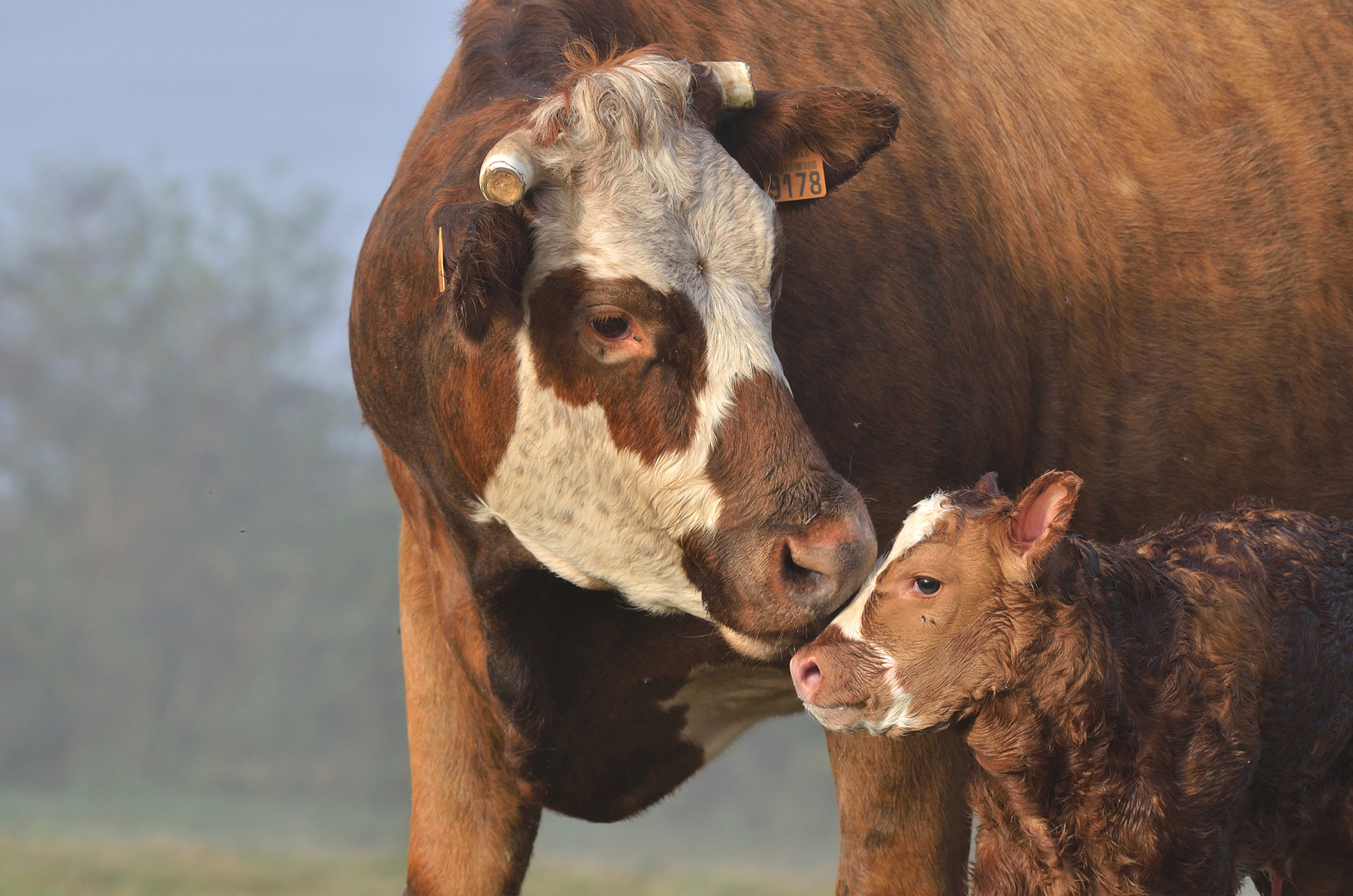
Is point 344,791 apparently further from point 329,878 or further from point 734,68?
point 734,68

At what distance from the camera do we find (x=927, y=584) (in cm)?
349

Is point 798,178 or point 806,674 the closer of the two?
point 806,674

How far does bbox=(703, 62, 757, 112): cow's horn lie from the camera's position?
3949 millimetres

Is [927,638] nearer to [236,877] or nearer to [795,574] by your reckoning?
[795,574]

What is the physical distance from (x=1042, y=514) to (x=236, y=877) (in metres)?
13.4

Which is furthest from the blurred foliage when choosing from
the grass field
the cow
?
the cow

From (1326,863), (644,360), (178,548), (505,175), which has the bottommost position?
(178,548)

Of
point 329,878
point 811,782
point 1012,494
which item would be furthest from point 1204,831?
point 811,782

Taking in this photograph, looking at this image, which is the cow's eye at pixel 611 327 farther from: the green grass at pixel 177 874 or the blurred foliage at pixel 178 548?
the blurred foliage at pixel 178 548

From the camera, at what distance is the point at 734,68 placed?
397 centimetres

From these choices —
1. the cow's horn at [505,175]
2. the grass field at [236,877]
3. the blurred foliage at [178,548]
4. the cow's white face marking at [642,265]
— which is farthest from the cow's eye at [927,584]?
the blurred foliage at [178,548]

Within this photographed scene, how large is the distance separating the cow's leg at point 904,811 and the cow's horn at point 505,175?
1887 millimetres

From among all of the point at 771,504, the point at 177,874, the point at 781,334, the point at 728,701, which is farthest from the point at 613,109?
the point at 177,874

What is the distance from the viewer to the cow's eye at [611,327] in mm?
3502
